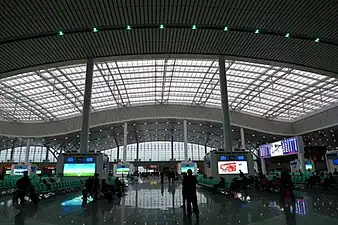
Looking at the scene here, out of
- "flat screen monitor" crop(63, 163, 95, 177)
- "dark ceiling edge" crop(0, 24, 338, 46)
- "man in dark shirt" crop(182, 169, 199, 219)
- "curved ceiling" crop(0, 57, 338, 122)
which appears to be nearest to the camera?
"man in dark shirt" crop(182, 169, 199, 219)

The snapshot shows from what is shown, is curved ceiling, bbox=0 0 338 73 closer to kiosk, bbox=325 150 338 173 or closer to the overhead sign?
the overhead sign

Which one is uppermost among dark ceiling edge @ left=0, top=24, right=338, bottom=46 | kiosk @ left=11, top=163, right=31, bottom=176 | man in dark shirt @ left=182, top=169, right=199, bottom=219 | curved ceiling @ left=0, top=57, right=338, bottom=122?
curved ceiling @ left=0, top=57, right=338, bottom=122

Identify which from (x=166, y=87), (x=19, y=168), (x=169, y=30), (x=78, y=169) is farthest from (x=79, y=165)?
(x=19, y=168)

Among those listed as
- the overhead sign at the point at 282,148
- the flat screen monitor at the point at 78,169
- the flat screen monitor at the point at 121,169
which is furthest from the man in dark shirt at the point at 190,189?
the flat screen monitor at the point at 121,169

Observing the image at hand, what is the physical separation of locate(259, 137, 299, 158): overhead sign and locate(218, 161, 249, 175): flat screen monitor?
1046 centimetres

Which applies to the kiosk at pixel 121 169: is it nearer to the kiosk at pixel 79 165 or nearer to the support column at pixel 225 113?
the kiosk at pixel 79 165

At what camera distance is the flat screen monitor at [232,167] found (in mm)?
20266

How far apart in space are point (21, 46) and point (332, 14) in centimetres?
2060

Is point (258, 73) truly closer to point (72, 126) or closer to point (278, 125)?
point (278, 125)

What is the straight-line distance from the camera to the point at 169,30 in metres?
18.1

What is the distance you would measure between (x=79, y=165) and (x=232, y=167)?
12.3m

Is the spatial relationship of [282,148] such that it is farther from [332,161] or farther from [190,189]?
[190,189]

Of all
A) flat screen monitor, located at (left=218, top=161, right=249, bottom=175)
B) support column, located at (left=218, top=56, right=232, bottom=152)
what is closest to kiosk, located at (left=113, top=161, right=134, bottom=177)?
support column, located at (left=218, top=56, right=232, bottom=152)

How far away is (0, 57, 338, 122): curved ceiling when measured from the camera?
33250 mm
